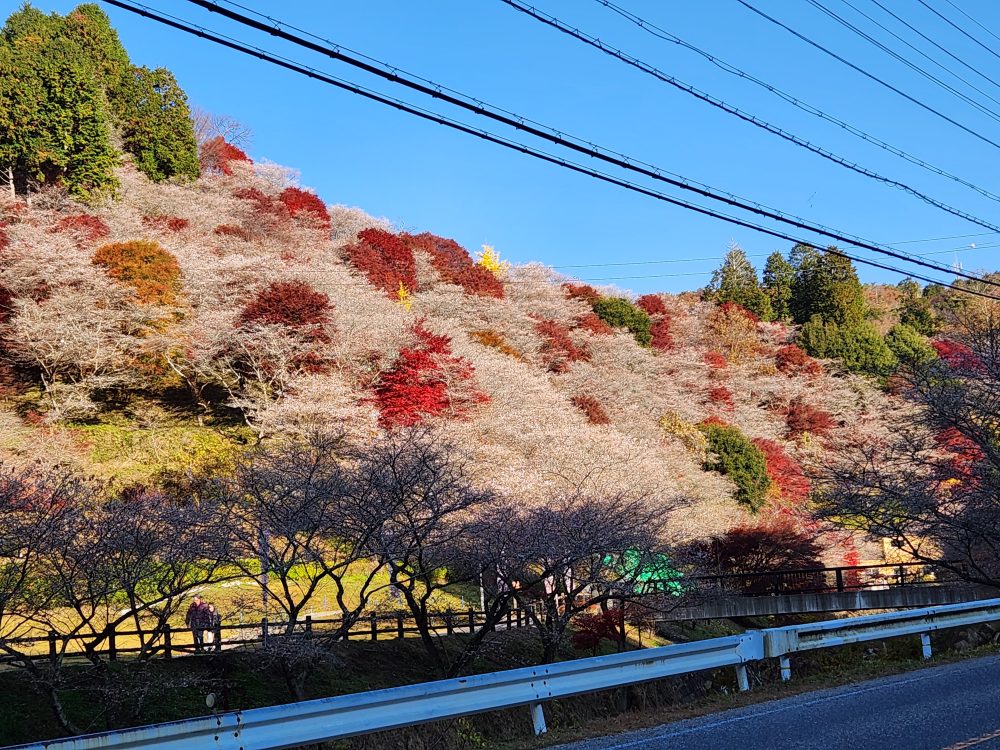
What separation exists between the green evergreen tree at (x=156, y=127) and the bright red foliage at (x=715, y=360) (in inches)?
1349

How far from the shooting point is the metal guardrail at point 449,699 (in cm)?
498

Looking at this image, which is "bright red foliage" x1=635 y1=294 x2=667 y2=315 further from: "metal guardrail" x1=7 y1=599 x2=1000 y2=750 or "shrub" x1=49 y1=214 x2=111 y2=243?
"metal guardrail" x1=7 y1=599 x2=1000 y2=750

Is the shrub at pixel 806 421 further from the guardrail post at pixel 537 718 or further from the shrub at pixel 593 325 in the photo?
the guardrail post at pixel 537 718

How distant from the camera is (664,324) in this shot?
196ft

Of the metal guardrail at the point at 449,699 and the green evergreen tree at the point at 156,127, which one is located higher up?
the green evergreen tree at the point at 156,127

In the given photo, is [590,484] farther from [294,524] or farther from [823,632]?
[823,632]

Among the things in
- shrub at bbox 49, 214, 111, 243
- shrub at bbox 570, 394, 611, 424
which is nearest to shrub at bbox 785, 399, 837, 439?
shrub at bbox 570, 394, 611, 424

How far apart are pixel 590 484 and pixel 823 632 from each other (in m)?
15.9

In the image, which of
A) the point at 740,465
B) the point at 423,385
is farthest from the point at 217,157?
the point at 740,465

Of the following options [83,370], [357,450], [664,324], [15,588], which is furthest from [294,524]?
[664,324]

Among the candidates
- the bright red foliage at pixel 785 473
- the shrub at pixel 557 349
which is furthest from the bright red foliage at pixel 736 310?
the bright red foliage at pixel 785 473

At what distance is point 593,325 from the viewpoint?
2039 inches

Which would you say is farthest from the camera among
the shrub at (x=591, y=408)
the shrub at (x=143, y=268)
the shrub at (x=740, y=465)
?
the shrub at (x=591, y=408)

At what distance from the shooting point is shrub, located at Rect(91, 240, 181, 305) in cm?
2822
